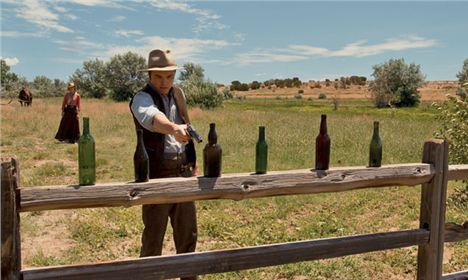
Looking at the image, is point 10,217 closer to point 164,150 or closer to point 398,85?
point 164,150

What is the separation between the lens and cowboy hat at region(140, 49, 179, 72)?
3053 mm

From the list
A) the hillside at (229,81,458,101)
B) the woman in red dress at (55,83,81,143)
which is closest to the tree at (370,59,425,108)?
the hillside at (229,81,458,101)

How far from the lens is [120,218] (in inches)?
236

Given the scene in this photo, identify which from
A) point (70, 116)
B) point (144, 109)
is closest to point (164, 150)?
point (144, 109)

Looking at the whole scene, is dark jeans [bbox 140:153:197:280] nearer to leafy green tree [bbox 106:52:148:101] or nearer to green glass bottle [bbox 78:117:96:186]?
green glass bottle [bbox 78:117:96:186]

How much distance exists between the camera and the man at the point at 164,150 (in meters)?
3.04

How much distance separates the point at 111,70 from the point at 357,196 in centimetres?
4619

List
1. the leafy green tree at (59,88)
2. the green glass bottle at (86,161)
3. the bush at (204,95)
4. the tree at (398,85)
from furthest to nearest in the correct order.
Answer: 1. the leafy green tree at (59,88)
2. the tree at (398,85)
3. the bush at (204,95)
4. the green glass bottle at (86,161)

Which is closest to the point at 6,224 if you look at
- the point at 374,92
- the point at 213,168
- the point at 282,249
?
the point at 213,168

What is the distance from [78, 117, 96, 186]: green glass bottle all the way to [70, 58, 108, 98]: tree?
163ft

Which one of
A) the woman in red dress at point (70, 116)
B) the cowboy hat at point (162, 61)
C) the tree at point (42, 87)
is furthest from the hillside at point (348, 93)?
the cowboy hat at point (162, 61)

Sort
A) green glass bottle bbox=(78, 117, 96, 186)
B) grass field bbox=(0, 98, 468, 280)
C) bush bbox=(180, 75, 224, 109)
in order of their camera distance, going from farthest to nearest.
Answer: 1. bush bbox=(180, 75, 224, 109)
2. grass field bbox=(0, 98, 468, 280)
3. green glass bottle bbox=(78, 117, 96, 186)

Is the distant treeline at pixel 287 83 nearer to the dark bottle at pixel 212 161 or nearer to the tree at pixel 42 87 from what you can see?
the tree at pixel 42 87

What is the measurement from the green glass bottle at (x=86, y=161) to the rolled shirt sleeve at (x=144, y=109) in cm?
43
